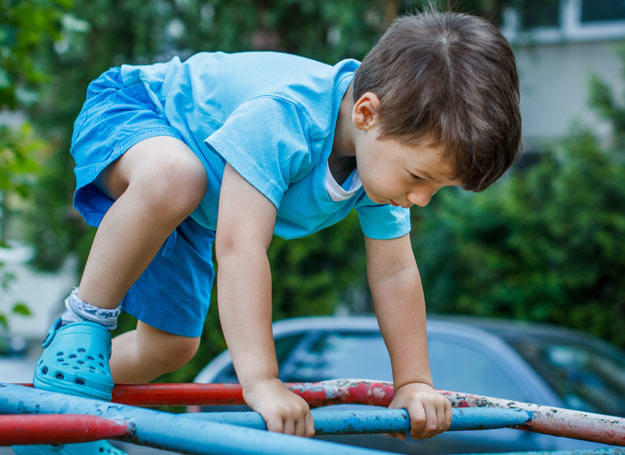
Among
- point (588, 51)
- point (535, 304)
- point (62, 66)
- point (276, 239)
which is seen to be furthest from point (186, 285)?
point (588, 51)

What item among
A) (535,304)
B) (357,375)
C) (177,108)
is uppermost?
(177,108)

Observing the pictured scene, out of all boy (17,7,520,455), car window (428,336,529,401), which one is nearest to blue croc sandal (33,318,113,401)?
boy (17,7,520,455)

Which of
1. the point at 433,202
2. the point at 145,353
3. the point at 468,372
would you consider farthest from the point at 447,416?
the point at 433,202

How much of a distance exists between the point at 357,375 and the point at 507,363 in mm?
760

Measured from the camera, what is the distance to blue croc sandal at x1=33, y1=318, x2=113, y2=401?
1.28 m

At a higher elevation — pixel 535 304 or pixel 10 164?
pixel 10 164

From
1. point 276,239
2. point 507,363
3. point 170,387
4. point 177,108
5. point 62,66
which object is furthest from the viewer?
point 62,66

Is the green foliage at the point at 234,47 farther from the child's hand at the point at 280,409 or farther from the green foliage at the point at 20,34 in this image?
the child's hand at the point at 280,409

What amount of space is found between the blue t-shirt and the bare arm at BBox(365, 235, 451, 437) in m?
0.06

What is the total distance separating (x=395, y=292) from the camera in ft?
5.72

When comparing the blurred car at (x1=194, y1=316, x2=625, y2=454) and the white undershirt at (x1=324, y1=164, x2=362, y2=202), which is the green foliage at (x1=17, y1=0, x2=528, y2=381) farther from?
the white undershirt at (x1=324, y1=164, x2=362, y2=202)

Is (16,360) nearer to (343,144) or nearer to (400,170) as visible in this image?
Answer: (343,144)

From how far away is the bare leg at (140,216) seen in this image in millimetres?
1414

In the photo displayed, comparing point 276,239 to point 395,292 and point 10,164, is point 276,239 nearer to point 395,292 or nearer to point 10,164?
point 10,164
